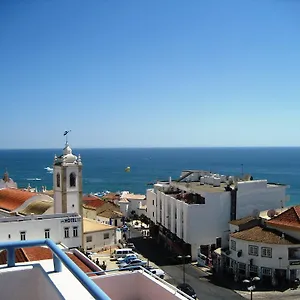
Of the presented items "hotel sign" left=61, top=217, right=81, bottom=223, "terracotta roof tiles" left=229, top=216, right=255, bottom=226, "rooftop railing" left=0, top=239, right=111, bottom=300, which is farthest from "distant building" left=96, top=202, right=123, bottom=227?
"rooftop railing" left=0, top=239, right=111, bottom=300

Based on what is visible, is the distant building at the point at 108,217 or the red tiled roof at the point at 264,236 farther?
the distant building at the point at 108,217

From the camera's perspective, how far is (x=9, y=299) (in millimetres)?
6141

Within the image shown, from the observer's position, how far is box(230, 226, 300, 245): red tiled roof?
29.6 metres

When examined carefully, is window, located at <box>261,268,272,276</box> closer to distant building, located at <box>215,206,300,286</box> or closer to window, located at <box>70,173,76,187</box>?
A: distant building, located at <box>215,206,300,286</box>

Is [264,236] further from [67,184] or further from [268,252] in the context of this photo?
[67,184]

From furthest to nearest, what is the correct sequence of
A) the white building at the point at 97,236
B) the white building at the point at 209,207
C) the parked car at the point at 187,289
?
the white building at the point at 209,207, the white building at the point at 97,236, the parked car at the point at 187,289

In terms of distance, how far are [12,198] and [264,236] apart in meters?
23.5

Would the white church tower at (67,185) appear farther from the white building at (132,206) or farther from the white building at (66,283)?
the white building at (66,283)

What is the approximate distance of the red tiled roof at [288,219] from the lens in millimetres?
30858

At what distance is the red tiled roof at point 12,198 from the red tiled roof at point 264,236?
19235 millimetres

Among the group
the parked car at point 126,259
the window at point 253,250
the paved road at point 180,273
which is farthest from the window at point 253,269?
the parked car at point 126,259

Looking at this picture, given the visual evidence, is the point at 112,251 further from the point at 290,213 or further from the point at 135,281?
the point at 135,281

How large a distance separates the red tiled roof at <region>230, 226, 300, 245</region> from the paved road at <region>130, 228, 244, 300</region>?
161 inches

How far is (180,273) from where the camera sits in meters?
31.4
